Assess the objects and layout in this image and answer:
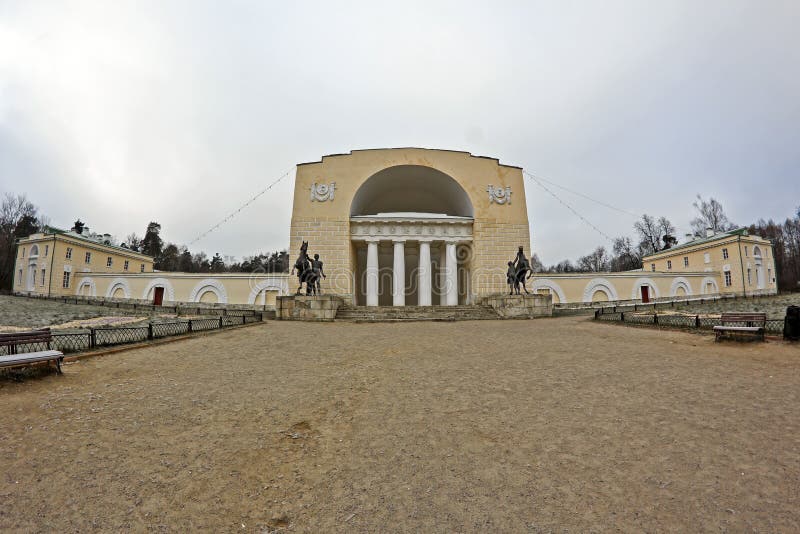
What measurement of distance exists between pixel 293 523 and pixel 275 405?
2077 mm

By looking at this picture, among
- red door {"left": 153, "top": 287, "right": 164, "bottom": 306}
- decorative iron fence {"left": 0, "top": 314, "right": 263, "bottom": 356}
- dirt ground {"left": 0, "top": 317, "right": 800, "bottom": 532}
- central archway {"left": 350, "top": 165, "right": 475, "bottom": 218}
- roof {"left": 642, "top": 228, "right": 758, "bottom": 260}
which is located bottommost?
dirt ground {"left": 0, "top": 317, "right": 800, "bottom": 532}

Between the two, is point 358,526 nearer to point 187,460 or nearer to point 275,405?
point 187,460

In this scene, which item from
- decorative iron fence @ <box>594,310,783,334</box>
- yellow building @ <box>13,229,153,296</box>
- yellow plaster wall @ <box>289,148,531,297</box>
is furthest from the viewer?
yellow building @ <box>13,229,153,296</box>

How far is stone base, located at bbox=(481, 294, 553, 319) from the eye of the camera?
16.7 metres

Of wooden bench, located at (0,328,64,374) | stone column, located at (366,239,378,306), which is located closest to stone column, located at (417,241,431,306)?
stone column, located at (366,239,378,306)

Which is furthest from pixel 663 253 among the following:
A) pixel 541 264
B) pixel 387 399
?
pixel 387 399

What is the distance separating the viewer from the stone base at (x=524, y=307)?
16688 mm

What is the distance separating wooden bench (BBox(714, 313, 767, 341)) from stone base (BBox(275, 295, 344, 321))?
1285cm

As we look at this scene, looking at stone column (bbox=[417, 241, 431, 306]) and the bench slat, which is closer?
the bench slat

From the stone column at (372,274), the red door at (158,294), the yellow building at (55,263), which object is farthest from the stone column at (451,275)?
the yellow building at (55,263)

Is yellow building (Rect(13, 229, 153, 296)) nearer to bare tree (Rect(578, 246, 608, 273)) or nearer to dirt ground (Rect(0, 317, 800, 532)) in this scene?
dirt ground (Rect(0, 317, 800, 532))

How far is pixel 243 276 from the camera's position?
25.7 meters

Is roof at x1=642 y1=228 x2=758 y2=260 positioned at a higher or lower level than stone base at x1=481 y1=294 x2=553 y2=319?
higher

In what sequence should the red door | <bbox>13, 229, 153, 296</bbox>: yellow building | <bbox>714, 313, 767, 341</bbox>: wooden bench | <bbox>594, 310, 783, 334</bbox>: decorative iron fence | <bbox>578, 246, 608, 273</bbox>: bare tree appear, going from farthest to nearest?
<bbox>578, 246, 608, 273</bbox>: bare tree, <bbox>13, 229, 153, 296</bbox>: yellow building, the red door, <bbox>594, 310, 783, 334</bbox>: decorative iron fence, <bbox>714, 313, 767, 341</bbox>: wooden bench
